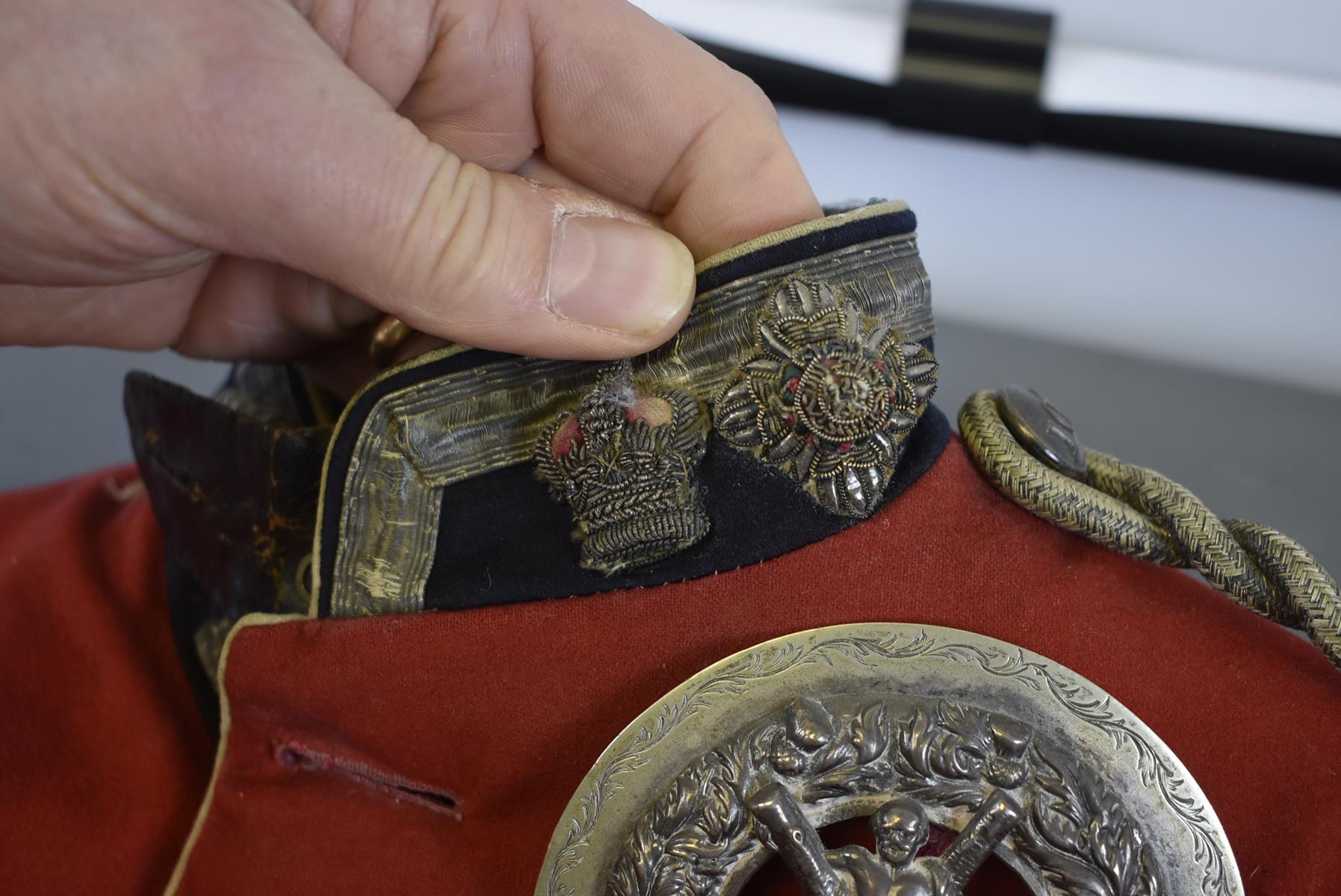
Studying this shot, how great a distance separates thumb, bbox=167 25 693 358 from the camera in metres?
0.58

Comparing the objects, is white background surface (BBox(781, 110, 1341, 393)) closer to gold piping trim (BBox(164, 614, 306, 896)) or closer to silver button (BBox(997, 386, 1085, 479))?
silver button (BBox(997, 386, 1085, 479))

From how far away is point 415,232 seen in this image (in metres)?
0.62

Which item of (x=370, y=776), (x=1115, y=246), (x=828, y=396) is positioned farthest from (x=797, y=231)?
(x=1115, y=246)

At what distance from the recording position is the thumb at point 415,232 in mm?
583

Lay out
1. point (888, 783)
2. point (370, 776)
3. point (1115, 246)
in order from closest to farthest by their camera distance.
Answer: point (888, 783) → point (370, 776) → point (1115, 246)

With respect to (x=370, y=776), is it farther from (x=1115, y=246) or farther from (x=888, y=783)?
(x=1115, y=246)

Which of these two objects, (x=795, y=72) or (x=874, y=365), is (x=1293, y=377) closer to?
(x=795, y=72)

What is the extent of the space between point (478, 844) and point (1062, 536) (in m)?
0.38

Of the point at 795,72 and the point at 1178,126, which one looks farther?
the point at 795,72

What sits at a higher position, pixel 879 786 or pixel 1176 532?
pixel 1176 532

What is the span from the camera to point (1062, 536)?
2.06 feet

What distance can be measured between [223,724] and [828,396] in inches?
16.8

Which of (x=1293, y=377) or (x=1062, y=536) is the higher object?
(x=1062, y=536)

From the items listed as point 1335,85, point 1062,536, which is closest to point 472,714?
point 1062,536
